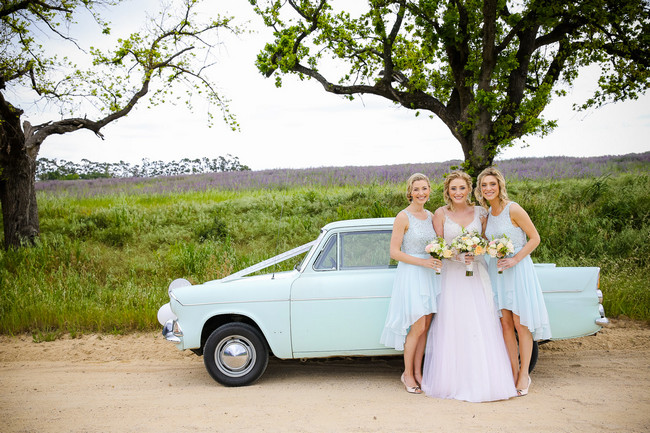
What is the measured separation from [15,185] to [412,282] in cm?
1235

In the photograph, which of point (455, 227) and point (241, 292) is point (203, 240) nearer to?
point (241, 292)

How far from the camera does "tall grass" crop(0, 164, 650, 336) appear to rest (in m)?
8.94

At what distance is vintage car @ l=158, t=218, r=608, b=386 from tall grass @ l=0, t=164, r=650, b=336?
3353 millimetres

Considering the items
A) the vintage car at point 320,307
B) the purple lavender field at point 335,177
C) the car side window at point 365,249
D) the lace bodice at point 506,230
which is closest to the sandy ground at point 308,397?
the vintage car at point 320,307

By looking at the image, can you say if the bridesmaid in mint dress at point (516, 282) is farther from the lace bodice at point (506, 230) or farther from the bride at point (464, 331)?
the bride at point (464, 331)

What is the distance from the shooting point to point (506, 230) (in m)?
5.21

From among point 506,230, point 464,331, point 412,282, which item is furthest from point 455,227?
point 464,331

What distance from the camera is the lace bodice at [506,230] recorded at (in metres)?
5.20

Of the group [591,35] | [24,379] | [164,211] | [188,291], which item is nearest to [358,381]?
[188,291]

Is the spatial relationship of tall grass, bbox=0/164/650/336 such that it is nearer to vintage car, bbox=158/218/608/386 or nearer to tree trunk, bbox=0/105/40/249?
tree trunk, bbox=0/105/40/249

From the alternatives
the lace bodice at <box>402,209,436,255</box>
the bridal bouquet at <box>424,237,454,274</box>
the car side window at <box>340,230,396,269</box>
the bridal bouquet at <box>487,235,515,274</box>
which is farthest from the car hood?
the bridal bouquet at <box>487,235,515,274</box>

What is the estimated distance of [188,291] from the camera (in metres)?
5.80

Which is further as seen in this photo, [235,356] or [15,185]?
[15,185]

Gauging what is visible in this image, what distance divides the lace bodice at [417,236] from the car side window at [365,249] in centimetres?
37
